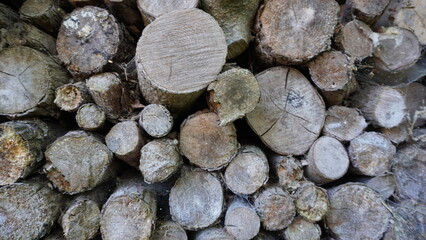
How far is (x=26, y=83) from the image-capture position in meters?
1.78

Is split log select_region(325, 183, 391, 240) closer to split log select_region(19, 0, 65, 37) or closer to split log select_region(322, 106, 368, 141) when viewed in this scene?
split log select_region(322, 106, 368, 141)

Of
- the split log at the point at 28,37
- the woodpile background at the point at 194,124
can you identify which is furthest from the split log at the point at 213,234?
the split log at the point at 28,37

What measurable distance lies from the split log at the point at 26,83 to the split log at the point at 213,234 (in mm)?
1201

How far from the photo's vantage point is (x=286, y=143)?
6.30 ft

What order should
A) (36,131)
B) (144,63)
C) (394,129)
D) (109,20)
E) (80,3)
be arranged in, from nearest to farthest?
(144,63)
(36,131)
(109,20)
(80,3)
(394,129)

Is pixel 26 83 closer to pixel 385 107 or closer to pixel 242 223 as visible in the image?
pixel 242 223

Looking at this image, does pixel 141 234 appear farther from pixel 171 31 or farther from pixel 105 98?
pixel 171 31

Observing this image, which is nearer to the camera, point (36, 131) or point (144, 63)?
point (144, 63)

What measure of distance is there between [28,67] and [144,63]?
31.5 inches

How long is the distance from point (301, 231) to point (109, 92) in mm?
1420

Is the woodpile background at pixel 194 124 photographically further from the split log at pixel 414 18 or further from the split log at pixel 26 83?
the split log at pixel 414 18

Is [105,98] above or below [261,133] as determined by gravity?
above

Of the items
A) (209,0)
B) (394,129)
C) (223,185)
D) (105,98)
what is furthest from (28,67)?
(394,129)

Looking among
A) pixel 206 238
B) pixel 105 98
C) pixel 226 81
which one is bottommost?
pixel 206 238
